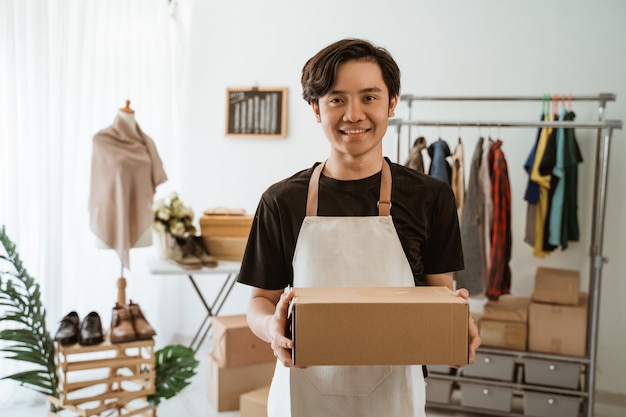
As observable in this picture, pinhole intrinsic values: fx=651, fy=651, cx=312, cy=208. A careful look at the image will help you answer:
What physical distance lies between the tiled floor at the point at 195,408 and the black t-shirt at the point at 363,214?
83.5 inches

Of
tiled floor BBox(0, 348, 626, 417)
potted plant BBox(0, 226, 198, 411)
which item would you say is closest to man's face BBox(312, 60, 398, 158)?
potted plant BBox(0, 226, 198, 411)

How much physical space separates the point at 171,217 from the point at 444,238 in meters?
2.45

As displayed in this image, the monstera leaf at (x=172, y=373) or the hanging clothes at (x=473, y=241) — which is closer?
the monstera leaf at (x=172, y=373)

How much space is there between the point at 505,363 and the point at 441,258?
1992 millimetres

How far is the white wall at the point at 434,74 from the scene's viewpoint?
354 centimetres

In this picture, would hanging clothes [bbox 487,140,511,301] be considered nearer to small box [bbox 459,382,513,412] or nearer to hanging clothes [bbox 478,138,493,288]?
hanging clothes [bbox 478,138,493,288]

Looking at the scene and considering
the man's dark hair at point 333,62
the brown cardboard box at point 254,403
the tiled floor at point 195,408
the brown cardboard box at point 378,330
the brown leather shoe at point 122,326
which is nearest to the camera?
the brown cardboard box at point 378,330

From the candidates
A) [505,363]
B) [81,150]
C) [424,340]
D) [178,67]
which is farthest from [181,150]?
[424,340]

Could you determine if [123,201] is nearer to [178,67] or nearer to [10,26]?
[10,26]

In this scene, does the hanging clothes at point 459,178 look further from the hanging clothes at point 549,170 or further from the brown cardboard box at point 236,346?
the brown cardboard box at point 236,346

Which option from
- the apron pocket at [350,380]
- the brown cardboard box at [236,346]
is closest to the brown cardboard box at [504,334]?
the brown cardboard box at [236,346]

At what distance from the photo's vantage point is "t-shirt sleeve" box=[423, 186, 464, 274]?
1397 millimetres

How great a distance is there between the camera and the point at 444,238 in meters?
1.41

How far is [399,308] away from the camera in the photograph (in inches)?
45.4
